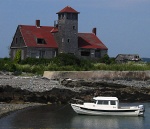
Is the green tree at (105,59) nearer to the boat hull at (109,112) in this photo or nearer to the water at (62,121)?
the water at (62,121)

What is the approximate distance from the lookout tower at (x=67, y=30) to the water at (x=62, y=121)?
3022 cm

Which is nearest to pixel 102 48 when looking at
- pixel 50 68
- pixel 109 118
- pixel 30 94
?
pixel 50 68

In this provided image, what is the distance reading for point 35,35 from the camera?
205 ft

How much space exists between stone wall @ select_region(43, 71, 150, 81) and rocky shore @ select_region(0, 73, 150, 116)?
538 mm

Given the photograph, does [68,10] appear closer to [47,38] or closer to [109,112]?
[47,38]

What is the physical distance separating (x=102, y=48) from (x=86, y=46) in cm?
244

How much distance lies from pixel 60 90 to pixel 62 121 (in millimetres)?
9452

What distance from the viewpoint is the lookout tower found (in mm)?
62344

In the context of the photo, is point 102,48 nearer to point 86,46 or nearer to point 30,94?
point 86,46

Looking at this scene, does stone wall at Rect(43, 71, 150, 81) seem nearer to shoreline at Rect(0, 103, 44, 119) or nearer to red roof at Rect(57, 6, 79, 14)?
shoreline at Rect(0, 103, 44, 119)

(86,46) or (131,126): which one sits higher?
(86,46)

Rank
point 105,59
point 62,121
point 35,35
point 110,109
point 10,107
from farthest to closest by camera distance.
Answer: point 35,35 → point 105,59 → point 10,107 → point 110,109 → point 62,121

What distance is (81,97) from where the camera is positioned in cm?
3725

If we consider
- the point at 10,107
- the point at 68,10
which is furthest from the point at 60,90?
the point at 68,10
